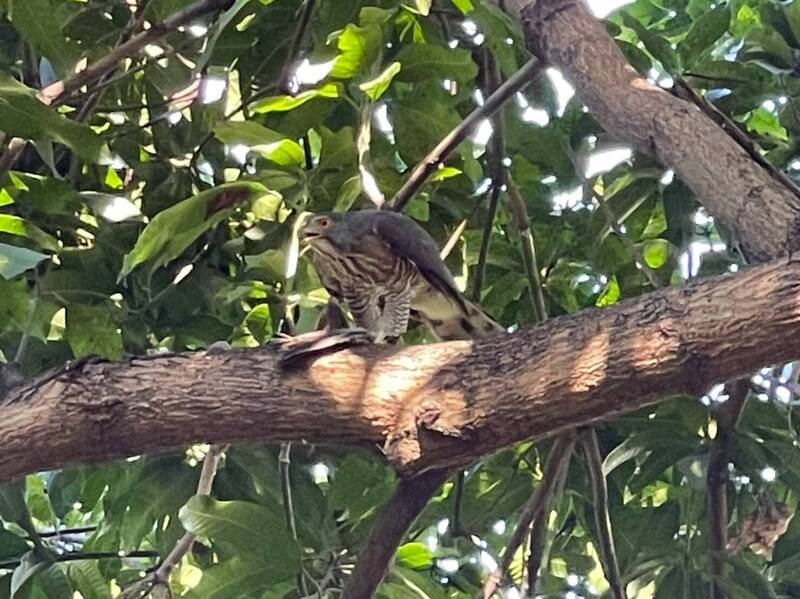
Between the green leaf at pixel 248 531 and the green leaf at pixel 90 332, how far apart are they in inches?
12.8

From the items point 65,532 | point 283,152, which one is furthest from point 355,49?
point 65,532

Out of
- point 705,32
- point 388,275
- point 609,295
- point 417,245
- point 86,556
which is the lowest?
point 86,556

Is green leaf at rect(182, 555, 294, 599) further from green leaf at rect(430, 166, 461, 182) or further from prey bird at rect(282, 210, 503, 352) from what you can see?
green leaf at rect(430, 166, 461, 182)

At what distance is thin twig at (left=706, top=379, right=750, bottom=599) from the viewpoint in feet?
7.89

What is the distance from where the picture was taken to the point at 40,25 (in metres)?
2.09

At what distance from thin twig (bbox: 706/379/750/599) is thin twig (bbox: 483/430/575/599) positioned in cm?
31

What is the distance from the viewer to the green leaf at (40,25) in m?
2.08

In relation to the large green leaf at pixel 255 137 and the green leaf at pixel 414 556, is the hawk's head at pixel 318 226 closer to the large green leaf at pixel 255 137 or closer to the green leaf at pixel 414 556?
the large green leaf at pixel 255 137

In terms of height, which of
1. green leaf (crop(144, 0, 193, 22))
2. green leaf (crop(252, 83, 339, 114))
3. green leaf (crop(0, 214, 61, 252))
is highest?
green leaf (crop(144, 0, 193, 22))

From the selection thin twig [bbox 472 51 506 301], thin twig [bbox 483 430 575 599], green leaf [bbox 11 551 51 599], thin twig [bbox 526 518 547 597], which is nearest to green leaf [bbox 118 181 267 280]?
thin twig [bbox 472 51 506 301]

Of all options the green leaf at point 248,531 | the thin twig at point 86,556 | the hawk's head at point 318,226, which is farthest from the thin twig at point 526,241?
the thin twig at point 86,556

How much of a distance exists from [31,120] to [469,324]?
3.23 feet

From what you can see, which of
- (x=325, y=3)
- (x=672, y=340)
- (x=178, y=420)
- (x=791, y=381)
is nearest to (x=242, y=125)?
(x=325, y=3)

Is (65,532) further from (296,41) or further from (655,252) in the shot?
(655,252)
